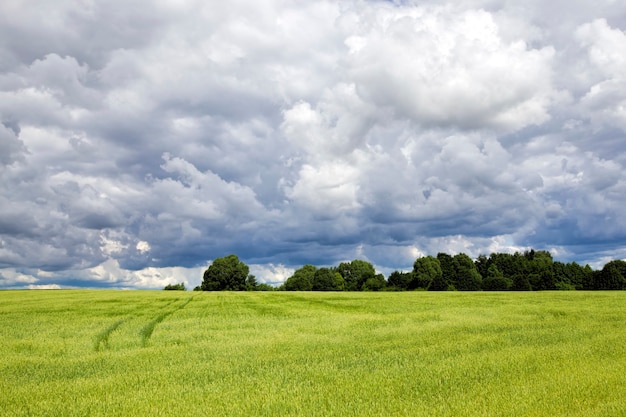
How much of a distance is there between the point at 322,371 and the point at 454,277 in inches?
5203

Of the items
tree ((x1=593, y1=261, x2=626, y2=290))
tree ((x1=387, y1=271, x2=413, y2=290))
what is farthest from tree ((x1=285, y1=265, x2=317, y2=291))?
tree ((x1=593, y1=261, x2=626, y2=290))

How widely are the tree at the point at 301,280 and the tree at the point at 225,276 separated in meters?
20.4

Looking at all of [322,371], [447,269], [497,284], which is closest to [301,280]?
[447,269]

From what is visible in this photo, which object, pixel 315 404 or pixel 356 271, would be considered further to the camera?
pixel 356 271

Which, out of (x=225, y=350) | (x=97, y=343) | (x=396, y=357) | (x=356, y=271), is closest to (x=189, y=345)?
(x=225, y=350)

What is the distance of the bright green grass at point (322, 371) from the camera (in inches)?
325

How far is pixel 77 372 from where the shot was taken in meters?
11.9

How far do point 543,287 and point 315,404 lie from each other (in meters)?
127

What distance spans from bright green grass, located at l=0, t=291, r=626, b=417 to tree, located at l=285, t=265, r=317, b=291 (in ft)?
415

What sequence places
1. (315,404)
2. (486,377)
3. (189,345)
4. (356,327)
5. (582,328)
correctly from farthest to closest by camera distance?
(356,327) < (582,328) < (189,345) < (486,377) < (315,404)

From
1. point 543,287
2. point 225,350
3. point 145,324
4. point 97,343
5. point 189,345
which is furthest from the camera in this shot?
point 543,287

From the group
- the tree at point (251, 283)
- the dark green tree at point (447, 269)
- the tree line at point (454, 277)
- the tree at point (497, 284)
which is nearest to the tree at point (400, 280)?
the tree line at point (454, 277)

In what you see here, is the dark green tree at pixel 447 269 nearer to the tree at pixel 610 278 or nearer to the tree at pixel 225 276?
the tree at pixel 610 278

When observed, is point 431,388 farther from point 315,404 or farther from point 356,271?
point 356,271
